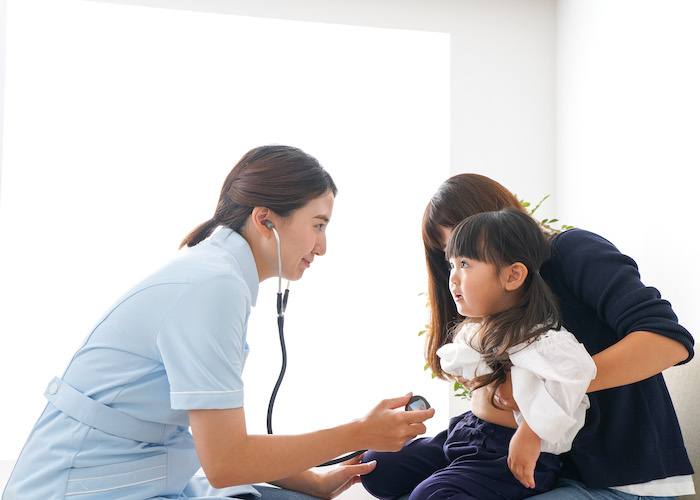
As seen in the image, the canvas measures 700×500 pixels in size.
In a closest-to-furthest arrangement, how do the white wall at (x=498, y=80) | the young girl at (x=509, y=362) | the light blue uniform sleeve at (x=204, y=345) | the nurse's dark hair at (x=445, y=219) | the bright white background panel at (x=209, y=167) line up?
the light blue uniform sleeve at (x=204, y=345)
the young girl at (x=509, y=362)
the nurse's dark hair at (x=445, y=219)
the bright white background panel at (x=209, y=167)
the white wall at (x=498, y=80)

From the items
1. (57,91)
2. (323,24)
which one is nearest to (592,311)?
(323,24)

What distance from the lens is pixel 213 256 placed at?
1.29 m

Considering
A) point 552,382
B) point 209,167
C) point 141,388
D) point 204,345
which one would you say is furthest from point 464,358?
point 209,167

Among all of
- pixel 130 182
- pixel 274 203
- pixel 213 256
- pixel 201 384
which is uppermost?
pixel 130 182

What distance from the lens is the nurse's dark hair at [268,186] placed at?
55.3 inches

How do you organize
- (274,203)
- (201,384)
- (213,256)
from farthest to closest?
(274,203) → (213,256) → (201,384)

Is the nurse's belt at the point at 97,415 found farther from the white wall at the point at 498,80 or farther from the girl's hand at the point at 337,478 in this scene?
the white wall at the point at 498,80

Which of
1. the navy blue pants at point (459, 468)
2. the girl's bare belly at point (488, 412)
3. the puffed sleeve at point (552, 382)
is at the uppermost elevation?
the puffed sleeve at point (552, 382)

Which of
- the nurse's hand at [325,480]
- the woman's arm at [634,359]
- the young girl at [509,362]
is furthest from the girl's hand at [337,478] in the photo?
the woman's arm at [634,359]

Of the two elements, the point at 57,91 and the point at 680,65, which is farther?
the point at 57,91

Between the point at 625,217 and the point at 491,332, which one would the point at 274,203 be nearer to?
the point at 491,332

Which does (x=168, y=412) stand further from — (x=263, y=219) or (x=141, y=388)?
(x=263, y=219)

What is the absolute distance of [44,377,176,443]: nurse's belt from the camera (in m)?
1.21

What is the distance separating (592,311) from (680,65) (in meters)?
1.23
